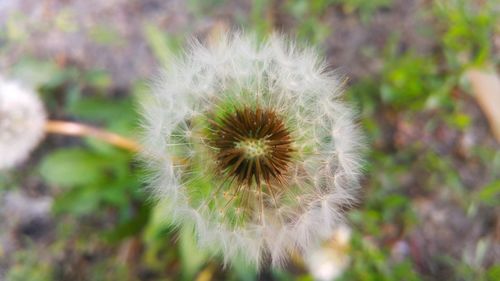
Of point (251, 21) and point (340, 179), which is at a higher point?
point (251, 21)

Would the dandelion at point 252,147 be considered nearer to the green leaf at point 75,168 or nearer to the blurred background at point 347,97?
the blurred background at point 347,97

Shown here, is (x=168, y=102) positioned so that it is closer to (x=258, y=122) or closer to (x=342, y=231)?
(x=258, y=122)

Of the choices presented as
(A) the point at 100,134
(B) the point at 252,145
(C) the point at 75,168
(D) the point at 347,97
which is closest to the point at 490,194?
(D) the point at 347,97

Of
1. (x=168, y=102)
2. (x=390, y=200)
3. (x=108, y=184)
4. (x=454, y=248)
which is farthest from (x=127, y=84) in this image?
(x=454, y=248)

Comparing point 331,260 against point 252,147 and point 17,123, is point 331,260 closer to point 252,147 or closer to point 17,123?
point 252,147

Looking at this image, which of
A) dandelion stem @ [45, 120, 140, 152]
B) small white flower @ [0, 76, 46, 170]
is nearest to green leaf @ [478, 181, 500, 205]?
dandelion stem @ [45, 120, 140, 152]

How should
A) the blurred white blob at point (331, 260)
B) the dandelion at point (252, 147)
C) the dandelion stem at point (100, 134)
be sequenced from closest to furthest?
the dandelion at point (252, 147)
the blurred white blob at point (331, 260)
the dandelion stem at point (100, 134)

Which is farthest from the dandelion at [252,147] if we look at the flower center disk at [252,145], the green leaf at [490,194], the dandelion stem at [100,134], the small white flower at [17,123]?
the green leaf at [490,194]
